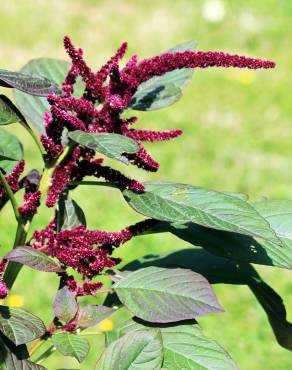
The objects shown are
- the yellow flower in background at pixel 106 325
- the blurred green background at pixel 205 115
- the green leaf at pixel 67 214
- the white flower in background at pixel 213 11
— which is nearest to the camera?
the green leaf at pixel 67 214

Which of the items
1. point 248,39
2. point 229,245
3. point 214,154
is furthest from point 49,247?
point 248,39

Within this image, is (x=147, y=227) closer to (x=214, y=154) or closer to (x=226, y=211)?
(x=226, y=211)

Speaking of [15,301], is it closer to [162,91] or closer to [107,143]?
[162,91]

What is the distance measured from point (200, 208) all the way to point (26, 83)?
0.26 m

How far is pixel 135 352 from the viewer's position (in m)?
0.91

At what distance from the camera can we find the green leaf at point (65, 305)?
0.98m

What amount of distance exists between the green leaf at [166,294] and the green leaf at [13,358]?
14cm

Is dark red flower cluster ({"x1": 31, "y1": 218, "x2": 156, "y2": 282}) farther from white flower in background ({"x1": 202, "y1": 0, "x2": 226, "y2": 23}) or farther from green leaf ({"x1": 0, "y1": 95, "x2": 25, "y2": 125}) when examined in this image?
white flower in background ({"x1": 202, "y1": 0, "x2": 226, "y2": 23})

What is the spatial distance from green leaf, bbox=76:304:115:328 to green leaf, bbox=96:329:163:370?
0.06 metres

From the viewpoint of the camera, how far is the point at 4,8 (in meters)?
6.11

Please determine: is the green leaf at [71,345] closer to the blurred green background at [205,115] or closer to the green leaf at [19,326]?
the green leaf at [19,326]

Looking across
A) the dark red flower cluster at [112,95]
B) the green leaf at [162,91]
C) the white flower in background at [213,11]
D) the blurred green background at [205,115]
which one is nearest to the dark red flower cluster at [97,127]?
the dark red flower cluster at [112,95]

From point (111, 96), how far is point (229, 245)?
0.25 metres

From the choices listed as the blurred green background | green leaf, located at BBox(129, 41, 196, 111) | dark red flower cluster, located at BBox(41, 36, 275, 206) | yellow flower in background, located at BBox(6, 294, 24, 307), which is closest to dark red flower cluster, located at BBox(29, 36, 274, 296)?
dark red flower cluster, located at BBox(41, 36, 275, 206)
